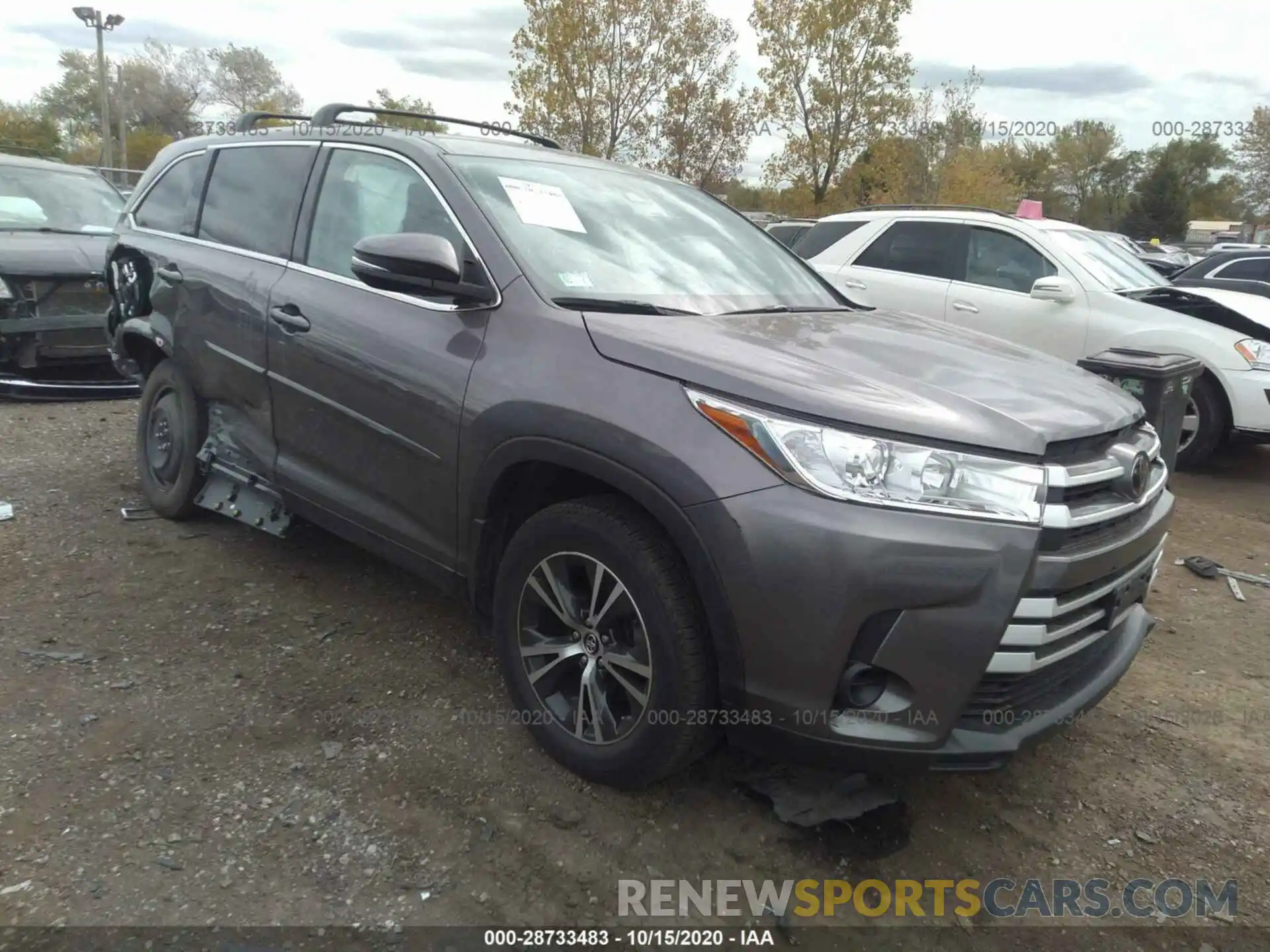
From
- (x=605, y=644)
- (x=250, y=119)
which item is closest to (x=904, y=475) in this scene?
(x=605, y=644)

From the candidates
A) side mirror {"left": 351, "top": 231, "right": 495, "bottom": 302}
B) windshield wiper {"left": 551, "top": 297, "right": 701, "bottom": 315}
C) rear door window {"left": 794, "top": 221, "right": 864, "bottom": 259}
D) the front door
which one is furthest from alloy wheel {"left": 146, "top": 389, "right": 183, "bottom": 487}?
rear door window {"left": 794, "top": 221, "right": 864, "bottom": 259}

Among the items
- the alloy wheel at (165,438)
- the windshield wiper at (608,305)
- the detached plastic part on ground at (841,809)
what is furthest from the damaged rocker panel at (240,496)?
the detached plastic part on ground at (841,809)

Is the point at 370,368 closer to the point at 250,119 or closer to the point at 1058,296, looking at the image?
the point at 250,119

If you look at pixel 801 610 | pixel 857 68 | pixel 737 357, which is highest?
pixel 857 68

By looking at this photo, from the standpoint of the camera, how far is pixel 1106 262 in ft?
23.1

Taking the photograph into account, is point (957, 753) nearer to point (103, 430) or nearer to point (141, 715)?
point (141, 715)

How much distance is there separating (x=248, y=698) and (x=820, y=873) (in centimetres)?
193

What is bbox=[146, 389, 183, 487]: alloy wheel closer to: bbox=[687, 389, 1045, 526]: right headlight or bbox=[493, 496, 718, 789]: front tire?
bbox=[493, 496, 718, 789]: front tire

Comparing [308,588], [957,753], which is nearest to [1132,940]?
[957,753]

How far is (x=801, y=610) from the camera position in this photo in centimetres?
207

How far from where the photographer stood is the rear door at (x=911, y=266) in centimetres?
713

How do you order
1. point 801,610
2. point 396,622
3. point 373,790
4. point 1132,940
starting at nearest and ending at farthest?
point 801,610
point 1132,940
point 373,790
point 396,622

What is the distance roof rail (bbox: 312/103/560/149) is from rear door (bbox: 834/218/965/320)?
343cm

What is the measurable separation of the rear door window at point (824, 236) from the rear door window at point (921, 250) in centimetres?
34
